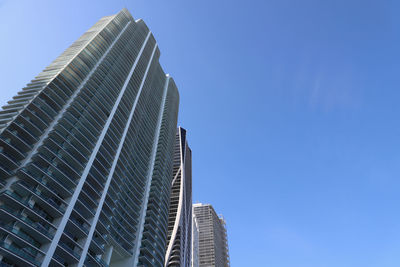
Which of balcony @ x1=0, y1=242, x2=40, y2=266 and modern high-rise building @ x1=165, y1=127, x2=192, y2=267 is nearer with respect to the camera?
balcony @ x1=0, y1=242, x2=40, y2=266

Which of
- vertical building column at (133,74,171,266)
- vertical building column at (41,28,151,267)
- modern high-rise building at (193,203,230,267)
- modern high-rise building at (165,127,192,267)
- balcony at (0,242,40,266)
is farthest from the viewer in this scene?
modern high-rise building at (193,203,230,267)

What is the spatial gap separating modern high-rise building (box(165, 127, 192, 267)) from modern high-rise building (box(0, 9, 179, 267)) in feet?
103

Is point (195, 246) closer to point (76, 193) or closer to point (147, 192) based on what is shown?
point (147, 192)

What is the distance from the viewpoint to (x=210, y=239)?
15562 centimetres

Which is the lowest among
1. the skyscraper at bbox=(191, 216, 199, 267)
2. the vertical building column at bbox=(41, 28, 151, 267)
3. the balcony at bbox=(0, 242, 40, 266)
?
the balcony at bbox=(0, 242, 40, 266)

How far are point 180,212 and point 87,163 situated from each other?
70854 millimetres

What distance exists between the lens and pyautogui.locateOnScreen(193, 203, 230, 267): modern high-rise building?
149 m

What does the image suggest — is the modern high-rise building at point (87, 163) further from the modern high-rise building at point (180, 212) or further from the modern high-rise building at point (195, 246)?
the modern high-rise building at point (195, 246)

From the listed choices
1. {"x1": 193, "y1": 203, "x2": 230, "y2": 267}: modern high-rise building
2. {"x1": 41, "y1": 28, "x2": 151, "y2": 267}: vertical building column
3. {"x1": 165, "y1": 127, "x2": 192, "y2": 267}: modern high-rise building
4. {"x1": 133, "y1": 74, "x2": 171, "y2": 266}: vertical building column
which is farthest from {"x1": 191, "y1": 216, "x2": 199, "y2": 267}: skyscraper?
{"x1": 41, "y1": 28, "x2": 151, "y2": 267}: vertical building column

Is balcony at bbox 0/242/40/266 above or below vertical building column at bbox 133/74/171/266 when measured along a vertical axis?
below

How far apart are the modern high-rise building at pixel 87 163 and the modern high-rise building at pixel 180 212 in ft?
103

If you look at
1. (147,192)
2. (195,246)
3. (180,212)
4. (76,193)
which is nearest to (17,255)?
(76,193)

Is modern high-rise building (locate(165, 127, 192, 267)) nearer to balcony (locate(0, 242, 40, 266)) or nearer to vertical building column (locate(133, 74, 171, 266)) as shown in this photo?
vertical building column (locate(133, 74, 171, 266))

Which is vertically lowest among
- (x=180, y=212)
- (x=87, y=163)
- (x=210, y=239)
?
(x=87, y=163)
